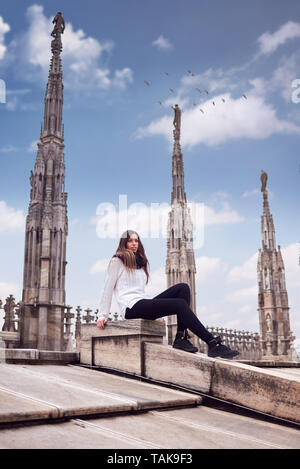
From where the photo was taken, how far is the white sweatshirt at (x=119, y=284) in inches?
172

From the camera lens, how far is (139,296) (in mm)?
4328

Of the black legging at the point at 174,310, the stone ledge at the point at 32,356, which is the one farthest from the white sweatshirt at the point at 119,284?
the stone ledge at the point at 32,356

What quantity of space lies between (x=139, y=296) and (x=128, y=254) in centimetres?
45

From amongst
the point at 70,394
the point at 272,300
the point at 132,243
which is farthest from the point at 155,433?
the point at 272,300

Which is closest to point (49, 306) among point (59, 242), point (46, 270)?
point (46, 270)

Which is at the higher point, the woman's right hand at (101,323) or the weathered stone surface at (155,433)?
the woman's right hand at (101,323)

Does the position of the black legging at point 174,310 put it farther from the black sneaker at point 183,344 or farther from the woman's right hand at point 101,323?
the woman's right hand at point 101,323

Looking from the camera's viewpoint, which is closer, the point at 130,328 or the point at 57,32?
the point at 130,328

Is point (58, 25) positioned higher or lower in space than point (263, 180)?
higher

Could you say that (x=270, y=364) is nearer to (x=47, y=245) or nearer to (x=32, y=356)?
(x=32, y=356)

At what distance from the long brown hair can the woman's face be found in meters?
0.03

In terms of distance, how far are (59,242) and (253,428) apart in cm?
1378

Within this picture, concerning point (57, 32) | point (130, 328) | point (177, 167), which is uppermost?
point (57, 32)
